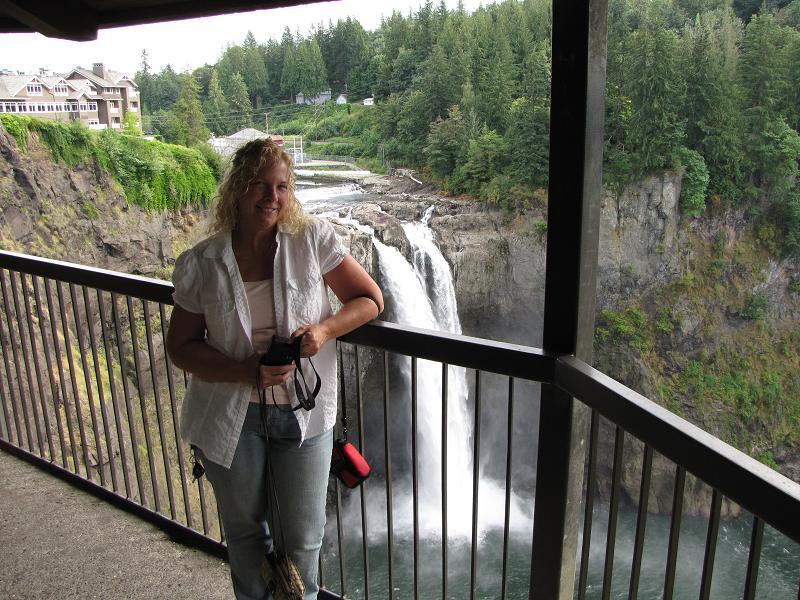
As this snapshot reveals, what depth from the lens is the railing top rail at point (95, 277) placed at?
1.97 meters

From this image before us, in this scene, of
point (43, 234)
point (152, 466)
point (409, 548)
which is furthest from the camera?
point (43, 234)

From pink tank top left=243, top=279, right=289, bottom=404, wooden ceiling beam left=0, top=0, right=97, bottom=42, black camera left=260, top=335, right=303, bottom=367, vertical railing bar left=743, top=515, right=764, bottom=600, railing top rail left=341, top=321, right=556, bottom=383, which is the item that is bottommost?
vertical railing bar left=743, top=515, right=764, bottom=600

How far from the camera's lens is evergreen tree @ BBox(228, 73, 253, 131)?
9.84m

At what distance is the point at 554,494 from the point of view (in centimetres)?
151

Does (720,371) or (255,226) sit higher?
(255,226)

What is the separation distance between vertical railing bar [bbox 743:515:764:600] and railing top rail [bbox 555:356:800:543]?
0.05 m

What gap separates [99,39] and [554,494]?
2.28m

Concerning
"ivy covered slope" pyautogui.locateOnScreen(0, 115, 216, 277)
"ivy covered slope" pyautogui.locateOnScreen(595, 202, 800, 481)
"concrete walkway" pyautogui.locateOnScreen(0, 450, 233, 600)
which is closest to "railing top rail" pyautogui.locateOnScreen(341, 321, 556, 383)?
"concrete walkway" pyautogui.locateOnScreen(0, 450, 233, 600)

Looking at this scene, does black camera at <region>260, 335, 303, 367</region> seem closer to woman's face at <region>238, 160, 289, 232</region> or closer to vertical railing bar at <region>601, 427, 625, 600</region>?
woman's face at <region>238, 160, 289, 232</region>

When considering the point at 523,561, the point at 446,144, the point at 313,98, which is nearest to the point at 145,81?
the point at 446,144

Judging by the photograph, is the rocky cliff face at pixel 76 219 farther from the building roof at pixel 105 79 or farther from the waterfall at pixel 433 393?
the waterfall at pixel 433 393

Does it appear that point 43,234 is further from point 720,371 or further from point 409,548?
point 720,371

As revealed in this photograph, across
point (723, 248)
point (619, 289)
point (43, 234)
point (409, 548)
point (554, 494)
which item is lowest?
point (409, 548)

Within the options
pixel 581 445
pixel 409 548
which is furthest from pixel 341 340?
pixel 409 548
